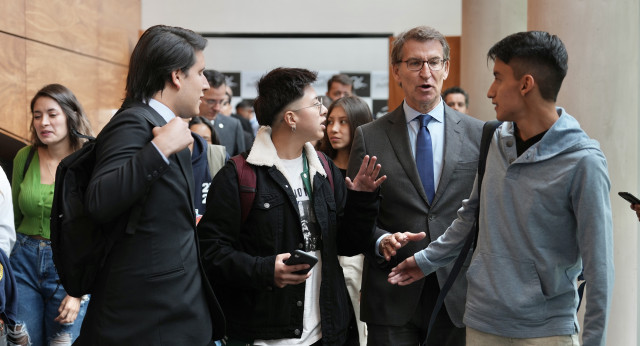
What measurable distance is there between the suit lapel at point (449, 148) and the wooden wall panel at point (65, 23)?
4.33m

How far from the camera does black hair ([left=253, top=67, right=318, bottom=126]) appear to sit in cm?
297

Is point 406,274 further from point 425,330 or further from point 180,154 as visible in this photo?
point 180,154

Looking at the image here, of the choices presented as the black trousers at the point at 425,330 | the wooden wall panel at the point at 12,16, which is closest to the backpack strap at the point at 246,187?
the black trousers at the point at 425,330

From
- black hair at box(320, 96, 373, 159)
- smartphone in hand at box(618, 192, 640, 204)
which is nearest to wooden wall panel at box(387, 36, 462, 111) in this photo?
black hair at box(320, 96, 373, 159)

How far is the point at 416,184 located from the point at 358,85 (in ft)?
25.8

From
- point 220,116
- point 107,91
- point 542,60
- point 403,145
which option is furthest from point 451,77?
point 542,60

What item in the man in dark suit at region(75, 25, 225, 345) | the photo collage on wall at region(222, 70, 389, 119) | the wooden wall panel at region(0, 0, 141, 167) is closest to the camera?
the man in dark suit at region(75, 25, 225, 345)

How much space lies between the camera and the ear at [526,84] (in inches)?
94.8

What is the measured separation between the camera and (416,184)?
10.5 feet

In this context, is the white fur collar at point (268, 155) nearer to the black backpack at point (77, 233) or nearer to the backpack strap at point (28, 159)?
the black backpack at point (77, 233)

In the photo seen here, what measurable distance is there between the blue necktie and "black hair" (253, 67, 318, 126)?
598 millimetres

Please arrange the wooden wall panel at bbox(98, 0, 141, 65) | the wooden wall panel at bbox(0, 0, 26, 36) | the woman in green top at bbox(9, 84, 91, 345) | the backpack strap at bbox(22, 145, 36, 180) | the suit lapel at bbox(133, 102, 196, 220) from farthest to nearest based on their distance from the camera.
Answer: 1. the wooden wall panel at bbox(98, 0, 141, 65)
2. the wooden wall panel at bbox(0, 0, 26, 36)
3. the backpack strap at bbox(22, 145, 36, 180)
4. the woman in green top at bbox(9, 84, 91, 345)
5. the suit lapel at bbox(133, 102, 196, 220)

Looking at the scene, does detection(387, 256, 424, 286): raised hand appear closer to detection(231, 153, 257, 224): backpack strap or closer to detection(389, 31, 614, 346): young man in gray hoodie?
detection(389, 31, 614, 346): young man in gray hoodie

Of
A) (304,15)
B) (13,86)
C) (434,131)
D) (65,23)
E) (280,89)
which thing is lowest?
(434,131)
